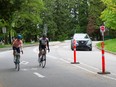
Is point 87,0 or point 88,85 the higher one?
point 87,0

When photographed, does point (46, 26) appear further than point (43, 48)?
Yes

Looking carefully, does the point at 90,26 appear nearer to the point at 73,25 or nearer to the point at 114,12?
the point at 73,25

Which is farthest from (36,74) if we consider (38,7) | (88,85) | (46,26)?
(46,26)

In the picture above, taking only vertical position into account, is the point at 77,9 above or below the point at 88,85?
above

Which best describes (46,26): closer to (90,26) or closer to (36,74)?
(90,26)

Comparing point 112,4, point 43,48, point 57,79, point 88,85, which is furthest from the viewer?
point 112,4

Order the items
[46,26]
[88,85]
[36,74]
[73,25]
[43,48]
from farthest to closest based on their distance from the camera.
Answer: [73,25]
[46,26]
[43,48]
[36,74]
[88,85]

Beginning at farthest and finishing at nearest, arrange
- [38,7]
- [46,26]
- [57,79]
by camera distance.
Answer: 1. [46,26]
2. [38,7]
3. [57,79]

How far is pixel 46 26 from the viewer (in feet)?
317

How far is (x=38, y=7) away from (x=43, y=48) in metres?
49.7

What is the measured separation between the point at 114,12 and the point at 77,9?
64.4 metres

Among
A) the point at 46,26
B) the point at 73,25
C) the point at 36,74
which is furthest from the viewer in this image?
the point at 73,25

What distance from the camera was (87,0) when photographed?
380 feet

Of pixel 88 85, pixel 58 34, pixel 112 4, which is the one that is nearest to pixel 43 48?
pixel 88 85
